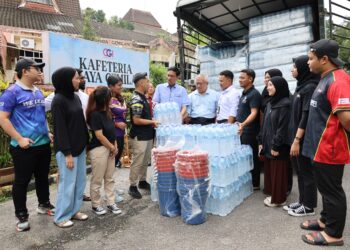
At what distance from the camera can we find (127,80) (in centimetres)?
771

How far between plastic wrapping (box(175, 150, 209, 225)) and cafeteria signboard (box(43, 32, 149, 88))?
3500 millimetres

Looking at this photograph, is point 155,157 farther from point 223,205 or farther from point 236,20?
point 236,20

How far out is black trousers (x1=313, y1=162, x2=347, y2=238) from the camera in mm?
2752

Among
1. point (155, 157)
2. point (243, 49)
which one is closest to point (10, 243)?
point (155, 157)

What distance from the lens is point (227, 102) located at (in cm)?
484

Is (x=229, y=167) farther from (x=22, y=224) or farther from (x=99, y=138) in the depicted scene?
(x=22, y=224)

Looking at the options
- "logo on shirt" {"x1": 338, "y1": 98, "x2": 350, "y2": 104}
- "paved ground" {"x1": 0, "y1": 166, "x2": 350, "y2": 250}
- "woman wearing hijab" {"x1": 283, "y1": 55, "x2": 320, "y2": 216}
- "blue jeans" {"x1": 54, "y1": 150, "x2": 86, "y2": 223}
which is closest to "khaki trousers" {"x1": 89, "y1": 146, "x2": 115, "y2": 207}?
"blue jeans" {"x1": 54, "y1": 150, "x2": 86, "y2": 223}

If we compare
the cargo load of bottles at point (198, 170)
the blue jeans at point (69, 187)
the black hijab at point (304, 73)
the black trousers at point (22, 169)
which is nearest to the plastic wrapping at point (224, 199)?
the cargo load of bottles at point (198, 170)

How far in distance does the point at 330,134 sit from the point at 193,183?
1.46 meters

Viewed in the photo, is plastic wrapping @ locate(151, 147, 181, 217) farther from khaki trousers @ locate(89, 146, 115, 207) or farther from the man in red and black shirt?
the man in red and black shirt

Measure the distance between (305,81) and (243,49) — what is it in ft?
9.06

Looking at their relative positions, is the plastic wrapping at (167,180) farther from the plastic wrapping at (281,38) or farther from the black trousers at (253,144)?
the plastic wrapping at (281,38)

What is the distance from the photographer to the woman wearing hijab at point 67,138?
326 cm

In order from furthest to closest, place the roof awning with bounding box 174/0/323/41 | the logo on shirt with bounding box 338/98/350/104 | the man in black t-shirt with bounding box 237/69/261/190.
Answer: the roof awning with bounding box 174/0/323/41 < the man in black t-shirt with bounding box 237/69/261/190 < the logo on shirt with bounding box 338/98/350/104
